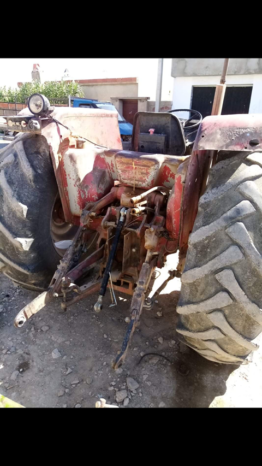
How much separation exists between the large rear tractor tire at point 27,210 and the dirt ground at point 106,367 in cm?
47

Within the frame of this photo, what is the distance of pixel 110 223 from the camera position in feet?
7.89

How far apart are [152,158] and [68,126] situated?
797mm

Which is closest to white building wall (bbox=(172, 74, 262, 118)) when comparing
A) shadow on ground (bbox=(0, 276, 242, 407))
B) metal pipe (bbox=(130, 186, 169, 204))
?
metal pipe (bbox=(130, 186, 169, 204))

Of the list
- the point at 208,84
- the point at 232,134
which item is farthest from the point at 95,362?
the point at 208,84

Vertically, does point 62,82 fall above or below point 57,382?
above

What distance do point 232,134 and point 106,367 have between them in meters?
1.81

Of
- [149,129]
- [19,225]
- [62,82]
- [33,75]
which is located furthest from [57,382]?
[33,75]

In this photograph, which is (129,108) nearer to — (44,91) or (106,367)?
(44,91)

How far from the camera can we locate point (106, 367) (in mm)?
2377

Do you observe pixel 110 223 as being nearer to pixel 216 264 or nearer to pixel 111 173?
pixel 111 173

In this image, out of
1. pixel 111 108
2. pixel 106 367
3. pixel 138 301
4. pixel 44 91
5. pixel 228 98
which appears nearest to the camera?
pixel 138 301

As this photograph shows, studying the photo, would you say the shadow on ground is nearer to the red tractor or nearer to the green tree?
the red tractor

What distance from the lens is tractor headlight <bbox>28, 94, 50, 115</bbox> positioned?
231 centimetres

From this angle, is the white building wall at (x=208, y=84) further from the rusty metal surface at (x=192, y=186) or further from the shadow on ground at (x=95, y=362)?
the shadow on ground at (x=95, y=362)
